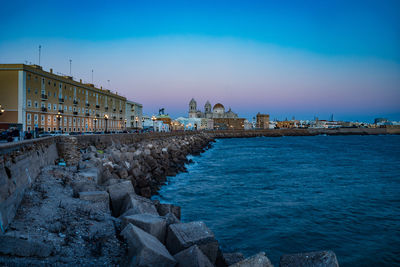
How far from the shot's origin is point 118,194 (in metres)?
7.77

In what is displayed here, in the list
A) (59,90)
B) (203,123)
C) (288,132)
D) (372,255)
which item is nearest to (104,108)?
(59,90)

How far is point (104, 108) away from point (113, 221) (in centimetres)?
4953

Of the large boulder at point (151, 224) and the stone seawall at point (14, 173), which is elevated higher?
the stone seawall at point (14, 173)

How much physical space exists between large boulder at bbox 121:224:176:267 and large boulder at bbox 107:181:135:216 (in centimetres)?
341

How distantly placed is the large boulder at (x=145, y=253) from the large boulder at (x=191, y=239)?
0.57 meters

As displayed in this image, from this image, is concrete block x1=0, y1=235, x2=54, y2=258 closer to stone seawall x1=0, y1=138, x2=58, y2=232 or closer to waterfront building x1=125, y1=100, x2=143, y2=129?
stone seawall x1=0, y1=138, x2=58, y2=232

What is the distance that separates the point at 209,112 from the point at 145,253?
152476mm

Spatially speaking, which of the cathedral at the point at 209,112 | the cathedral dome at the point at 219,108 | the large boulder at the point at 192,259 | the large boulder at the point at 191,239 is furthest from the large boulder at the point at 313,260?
the cathedral dome at the point at 219,108

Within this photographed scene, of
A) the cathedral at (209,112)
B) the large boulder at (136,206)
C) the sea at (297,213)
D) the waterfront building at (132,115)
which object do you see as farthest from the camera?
the cathedral at (209,112)

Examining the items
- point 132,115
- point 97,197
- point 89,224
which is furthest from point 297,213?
point 132,115

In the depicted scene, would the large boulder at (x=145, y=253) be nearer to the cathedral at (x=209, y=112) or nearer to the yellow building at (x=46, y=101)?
the yellow building at (x=46, y=101)

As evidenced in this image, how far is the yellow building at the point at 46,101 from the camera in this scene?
29.4 meters

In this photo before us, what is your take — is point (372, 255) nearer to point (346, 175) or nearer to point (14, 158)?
point (14, 158)

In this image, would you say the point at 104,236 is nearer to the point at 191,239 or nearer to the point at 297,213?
the point at 191,239
